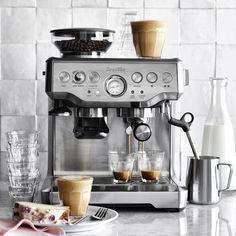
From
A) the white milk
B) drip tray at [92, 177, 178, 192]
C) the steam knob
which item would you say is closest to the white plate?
drip tray at [92, 177, 178, 192]

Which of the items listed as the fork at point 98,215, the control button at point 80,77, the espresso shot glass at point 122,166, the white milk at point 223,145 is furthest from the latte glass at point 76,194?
the white milk at point 223,145

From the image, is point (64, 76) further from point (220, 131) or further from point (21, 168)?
point (220, 131)

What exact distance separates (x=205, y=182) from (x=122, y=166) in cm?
24

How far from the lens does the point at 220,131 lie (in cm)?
189

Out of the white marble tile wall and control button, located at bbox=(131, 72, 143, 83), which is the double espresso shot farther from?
the white marble tile wall

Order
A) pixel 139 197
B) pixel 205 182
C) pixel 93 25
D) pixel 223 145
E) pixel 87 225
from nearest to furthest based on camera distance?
pixel 87 225, pixel 139 197, pixel 205 182, pixel 223 145, pixel 93 25

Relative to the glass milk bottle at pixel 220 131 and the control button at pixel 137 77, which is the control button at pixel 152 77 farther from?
the glass milk bottle at pixel 220 131

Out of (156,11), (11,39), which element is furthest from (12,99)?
(156,11)

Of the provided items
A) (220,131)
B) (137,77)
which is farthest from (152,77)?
(220,131)

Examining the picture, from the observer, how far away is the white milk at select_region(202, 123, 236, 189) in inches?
73.7

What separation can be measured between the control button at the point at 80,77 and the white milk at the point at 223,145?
0.49m

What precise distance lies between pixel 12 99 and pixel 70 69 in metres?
0.47

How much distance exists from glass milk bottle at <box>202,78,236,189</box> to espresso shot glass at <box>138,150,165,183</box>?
10.2 inches

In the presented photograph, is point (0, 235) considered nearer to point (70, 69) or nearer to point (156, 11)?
point (70, 69)
